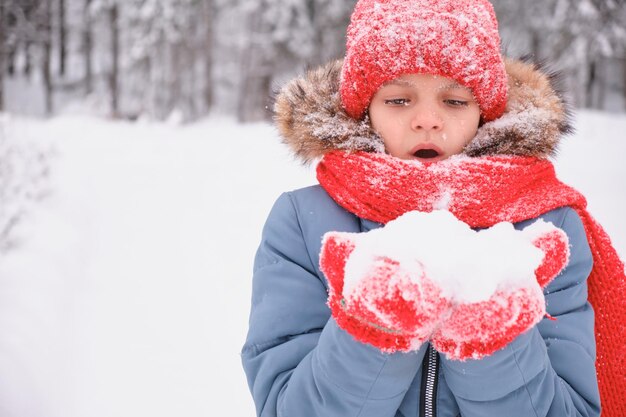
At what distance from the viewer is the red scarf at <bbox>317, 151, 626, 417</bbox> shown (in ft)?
5.15

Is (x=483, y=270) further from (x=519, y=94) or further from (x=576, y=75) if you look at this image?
(x=576, y=75)

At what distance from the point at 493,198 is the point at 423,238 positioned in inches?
25.0

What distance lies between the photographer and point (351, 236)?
116cm

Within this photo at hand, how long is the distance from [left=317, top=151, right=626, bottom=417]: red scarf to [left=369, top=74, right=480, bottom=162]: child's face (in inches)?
4.5

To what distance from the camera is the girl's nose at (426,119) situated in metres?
1.67

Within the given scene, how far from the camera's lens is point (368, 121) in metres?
1.87

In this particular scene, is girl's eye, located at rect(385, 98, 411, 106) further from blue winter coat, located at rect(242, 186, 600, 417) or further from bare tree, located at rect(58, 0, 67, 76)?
bare tree, located at rect(58, 0, 67, 76)

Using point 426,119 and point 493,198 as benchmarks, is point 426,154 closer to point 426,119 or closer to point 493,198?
point 426,119

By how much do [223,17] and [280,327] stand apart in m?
30.7

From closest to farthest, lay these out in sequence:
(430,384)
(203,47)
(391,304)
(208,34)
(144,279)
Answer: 1. (391,304)
2. (430,384)
3. (144,279)
4. (208,34)
5. (203,47)

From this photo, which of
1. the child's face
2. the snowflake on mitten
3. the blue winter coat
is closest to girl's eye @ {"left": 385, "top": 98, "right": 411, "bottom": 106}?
the child's face

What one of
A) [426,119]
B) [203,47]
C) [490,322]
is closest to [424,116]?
[426,119]

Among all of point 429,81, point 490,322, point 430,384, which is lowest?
point 430,384

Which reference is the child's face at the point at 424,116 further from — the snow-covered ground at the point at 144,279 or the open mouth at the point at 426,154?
the snow-covered ground at the point at 144,279
